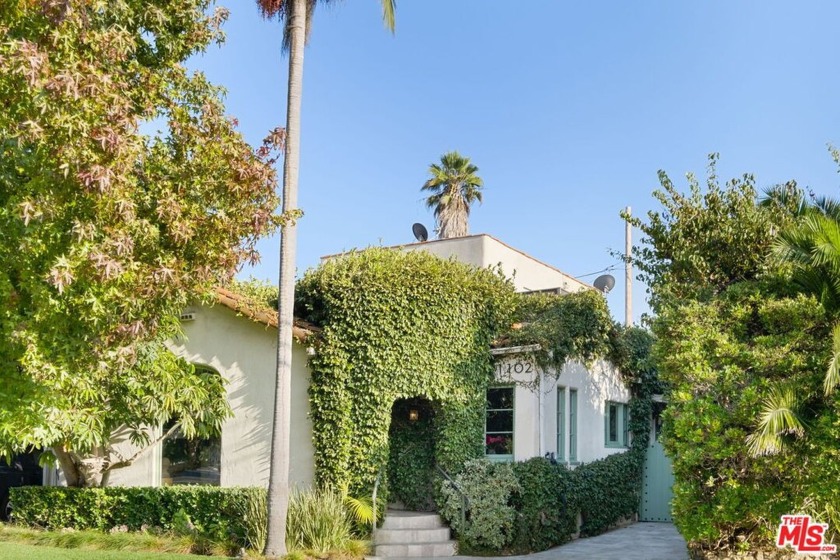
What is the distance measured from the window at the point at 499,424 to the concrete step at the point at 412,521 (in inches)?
81.0

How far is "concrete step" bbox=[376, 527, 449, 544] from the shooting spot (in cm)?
1372

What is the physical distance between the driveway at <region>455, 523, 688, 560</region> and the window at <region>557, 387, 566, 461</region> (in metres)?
1.78

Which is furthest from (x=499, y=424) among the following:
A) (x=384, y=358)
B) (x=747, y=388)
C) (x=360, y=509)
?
(x=747, y=388)

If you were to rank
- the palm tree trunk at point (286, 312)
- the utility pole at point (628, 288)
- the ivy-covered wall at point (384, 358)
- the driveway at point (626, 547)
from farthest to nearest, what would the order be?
the utility pole at point (628, 288)
the ivy-covered wall at point (384, 358)
the driveway at point (626, 547)
the palm tree trunk at point (286, 312)

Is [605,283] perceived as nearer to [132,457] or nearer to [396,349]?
[396,349]

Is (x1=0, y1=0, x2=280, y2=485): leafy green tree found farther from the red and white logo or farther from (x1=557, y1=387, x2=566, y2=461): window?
(x1=557, y1=387, x2=566, y2=461): window

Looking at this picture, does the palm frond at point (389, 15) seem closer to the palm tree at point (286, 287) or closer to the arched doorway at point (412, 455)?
the palm tree at point (286, 287)

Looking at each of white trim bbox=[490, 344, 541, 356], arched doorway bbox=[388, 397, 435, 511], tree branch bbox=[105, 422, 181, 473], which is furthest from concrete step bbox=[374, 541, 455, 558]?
tree branch bbox=[105, 422, 181, 473]

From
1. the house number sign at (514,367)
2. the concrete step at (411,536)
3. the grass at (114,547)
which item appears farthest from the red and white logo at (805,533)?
the grass at (114,547)

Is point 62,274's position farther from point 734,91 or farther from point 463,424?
point 734,91

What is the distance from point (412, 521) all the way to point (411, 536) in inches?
17.2

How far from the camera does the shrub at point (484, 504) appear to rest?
45.3 ft

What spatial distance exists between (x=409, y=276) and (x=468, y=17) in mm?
5114

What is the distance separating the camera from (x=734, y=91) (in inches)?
553
